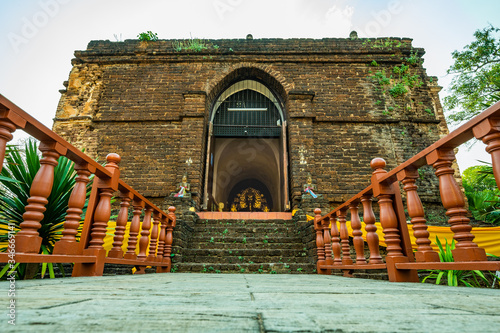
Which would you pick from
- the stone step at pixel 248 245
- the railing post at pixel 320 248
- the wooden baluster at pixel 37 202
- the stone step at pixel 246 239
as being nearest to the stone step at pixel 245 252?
the stone step at pixel 248 245

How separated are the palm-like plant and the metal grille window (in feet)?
20.4

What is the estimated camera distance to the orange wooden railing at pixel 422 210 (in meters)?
1.29

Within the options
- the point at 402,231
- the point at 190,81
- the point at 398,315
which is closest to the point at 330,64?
the point at 190,81

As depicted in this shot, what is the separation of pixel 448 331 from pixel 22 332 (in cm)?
70

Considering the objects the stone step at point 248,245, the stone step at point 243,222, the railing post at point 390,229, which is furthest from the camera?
the stone step at point 243,222

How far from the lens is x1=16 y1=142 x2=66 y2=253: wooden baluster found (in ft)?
4.61

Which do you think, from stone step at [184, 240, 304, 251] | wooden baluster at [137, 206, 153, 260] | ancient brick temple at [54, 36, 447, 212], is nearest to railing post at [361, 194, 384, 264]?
wooden baluster at [137, 206, 153, 260]

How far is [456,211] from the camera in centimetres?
146

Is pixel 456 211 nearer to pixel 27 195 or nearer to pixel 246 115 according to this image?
pixel 27 195

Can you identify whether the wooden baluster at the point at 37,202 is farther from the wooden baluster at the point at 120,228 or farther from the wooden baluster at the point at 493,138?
the wooden baluster at the point at 493,138

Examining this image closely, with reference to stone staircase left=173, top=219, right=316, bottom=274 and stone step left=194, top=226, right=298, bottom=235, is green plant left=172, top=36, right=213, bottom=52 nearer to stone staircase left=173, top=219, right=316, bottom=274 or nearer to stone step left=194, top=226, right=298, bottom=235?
stone staircase left=173, top=219, right=316, bottom=274

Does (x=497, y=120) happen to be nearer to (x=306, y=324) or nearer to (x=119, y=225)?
(x=306, y=324)

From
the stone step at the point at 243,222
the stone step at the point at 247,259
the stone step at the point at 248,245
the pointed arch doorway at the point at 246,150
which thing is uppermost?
the pointed arch doorway at the point at 246,150

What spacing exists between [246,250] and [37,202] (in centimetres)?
342
